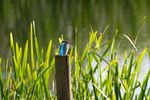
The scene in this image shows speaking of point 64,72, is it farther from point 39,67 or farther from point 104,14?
point 104,14

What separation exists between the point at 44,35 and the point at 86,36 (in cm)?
150

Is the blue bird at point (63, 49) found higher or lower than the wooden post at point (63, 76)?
higher

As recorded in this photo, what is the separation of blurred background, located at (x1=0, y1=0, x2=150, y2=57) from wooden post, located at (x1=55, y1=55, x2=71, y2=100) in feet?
25.3

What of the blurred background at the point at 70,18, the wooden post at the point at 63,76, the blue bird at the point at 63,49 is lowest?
the wooden post at the point at 63,76

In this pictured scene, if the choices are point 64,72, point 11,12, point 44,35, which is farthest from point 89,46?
point 11,12

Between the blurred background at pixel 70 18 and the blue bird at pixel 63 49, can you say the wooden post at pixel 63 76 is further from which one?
the blurred background at pixel 70 18

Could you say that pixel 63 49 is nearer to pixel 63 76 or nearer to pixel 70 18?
pixel 63 76

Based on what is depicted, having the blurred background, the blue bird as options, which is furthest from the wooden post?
the blurred background

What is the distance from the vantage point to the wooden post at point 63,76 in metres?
1.93

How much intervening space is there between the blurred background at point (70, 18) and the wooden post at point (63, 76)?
772 centimetres

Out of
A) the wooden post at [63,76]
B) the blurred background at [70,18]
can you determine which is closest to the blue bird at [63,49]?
the wooden post at [63,76]

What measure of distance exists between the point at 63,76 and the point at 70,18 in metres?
14.5

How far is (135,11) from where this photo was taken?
17.5 meters

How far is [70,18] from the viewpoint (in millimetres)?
16375
